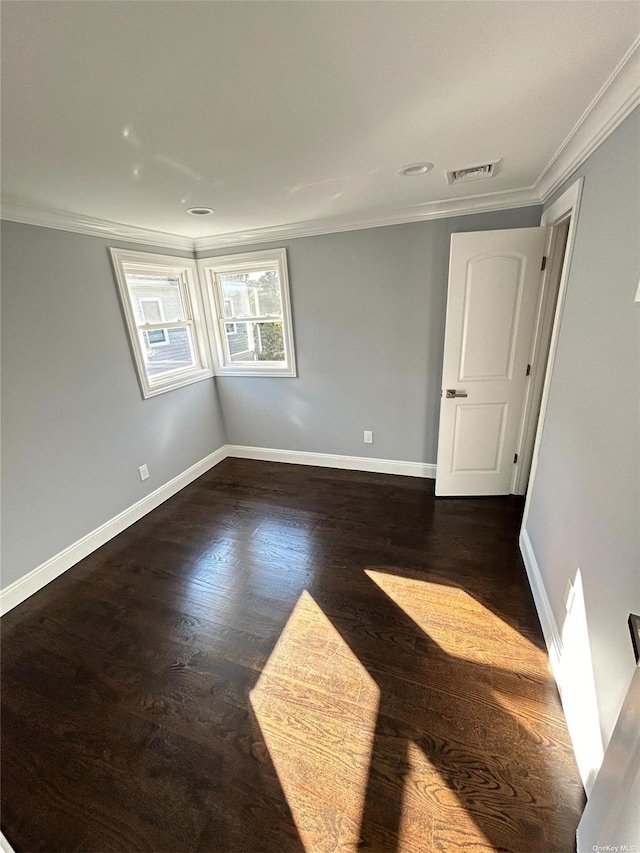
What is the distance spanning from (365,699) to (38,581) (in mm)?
2222

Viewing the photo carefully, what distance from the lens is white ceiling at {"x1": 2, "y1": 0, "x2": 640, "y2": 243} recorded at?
87 cm

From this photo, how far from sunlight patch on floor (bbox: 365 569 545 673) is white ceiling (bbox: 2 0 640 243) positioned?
2.34 m

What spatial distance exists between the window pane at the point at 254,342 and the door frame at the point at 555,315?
88.2 inches

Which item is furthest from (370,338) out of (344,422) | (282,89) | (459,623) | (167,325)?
(459,623)

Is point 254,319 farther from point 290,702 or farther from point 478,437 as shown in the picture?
point 290,702

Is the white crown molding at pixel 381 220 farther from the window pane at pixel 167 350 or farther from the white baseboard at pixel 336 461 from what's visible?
the white baseboard at pixel 336 461

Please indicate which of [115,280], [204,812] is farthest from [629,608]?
[115,280]

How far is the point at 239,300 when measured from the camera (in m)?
3.60

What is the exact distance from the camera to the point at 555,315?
197 cm

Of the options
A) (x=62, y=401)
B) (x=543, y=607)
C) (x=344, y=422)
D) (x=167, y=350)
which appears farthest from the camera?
(x=344, y=422)

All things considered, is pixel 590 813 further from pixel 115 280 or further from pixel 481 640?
pixel 115 280

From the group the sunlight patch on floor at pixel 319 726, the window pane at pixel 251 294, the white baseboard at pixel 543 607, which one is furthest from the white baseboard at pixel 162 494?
the sunlight patch on floor at pixel 319 726

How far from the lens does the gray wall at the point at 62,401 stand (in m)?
2.09

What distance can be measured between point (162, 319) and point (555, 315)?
125 inches
